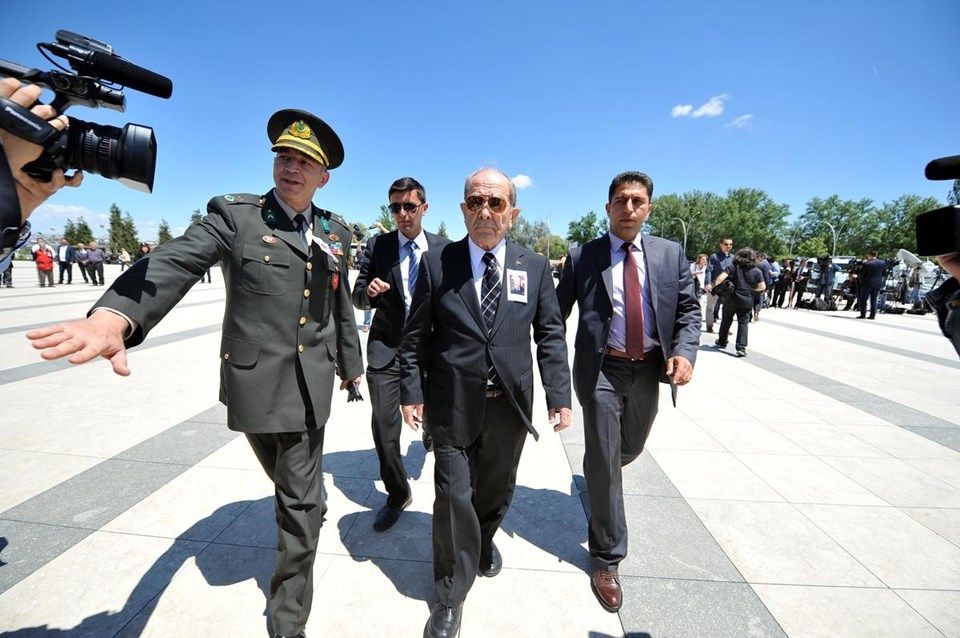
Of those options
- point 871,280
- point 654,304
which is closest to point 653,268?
point 654,304

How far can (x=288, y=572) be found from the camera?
1846 millimetres

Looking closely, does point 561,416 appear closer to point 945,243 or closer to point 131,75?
point 945,243

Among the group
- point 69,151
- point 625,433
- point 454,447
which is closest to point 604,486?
point 625,433

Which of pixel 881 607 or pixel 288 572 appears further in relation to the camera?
pixel 881 607

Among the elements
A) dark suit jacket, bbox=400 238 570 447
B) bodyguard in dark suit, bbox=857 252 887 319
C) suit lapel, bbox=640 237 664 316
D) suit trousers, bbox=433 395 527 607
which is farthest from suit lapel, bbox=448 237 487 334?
bodyguard in dark suit, bbox=857 252 887 319

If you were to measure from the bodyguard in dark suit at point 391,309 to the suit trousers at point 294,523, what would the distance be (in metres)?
0.76

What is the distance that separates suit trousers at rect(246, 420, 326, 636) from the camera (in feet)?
6.00

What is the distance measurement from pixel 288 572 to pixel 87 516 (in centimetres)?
184

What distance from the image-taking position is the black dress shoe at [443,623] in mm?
1870

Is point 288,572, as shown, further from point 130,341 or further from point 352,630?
point 130,341

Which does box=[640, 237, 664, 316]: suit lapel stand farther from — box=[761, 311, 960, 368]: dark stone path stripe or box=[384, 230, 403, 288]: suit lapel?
box=[761, 311, 960, 368]: dark stone path stripe

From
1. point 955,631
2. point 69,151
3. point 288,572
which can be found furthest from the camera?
point 955,631

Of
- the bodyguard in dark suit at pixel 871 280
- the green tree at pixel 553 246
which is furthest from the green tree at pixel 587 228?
the bodyguard in dark suit at pixel 871 280

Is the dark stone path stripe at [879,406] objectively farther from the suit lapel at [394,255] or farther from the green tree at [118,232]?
the green tree at [118,232]
